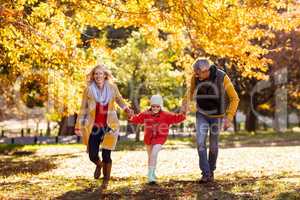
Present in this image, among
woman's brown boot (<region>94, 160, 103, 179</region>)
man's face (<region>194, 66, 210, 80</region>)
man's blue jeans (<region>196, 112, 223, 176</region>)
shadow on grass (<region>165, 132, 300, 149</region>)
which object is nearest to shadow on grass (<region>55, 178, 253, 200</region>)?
man's blue jeans (<region>196, 112, 223, 176</region>)

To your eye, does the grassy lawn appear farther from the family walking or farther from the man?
the man

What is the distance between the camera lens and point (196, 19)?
10.3 metres

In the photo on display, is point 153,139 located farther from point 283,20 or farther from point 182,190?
point 283,20

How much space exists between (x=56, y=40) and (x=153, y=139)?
176 inches

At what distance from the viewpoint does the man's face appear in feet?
29.3

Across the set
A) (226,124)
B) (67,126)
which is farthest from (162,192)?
(67,126)

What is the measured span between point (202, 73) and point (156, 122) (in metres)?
1.27

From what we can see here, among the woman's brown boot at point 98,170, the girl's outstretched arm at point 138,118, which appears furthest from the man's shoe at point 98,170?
the girl's outstretched arm at point 138,118

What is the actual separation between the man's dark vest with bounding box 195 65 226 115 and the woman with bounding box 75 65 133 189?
143 centimetres

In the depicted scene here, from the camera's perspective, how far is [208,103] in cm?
909

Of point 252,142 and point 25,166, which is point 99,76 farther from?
point 252,142

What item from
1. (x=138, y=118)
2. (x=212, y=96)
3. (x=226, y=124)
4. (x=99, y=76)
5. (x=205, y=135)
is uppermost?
(x=99, y=76)

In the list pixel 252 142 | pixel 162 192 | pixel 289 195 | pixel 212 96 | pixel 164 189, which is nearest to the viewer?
pixel 289 195

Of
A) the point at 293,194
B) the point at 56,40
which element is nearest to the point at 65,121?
the point at 56,40
